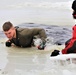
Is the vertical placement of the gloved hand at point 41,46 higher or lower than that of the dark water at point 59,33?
higher

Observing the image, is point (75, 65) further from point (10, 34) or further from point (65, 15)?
point (65, 15)

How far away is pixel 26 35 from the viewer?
18.9 feet

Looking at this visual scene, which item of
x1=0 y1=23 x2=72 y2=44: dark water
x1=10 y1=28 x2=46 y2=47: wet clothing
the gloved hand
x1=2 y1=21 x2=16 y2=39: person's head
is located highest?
x1=2 y1=21 x2=16 y2=39: person's head

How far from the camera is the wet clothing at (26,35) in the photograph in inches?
224

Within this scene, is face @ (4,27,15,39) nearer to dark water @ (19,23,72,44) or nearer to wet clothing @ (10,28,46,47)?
wet clothing @ (10,28,46,47)

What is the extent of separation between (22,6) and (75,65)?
8.59m

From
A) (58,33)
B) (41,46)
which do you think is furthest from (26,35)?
(58,33)

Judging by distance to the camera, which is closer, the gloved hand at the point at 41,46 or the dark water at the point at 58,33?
the gloved hand at the point at 41,46

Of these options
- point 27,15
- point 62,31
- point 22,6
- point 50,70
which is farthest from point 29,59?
point 22,6

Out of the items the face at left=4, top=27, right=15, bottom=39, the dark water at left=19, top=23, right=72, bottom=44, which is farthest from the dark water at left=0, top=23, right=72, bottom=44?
the face at left=4, top=27, right=15, bottom=39

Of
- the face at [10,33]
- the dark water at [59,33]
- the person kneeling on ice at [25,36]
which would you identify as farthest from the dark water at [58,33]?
the face at [10,33]

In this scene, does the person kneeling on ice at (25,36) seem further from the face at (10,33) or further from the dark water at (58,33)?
the dark water at (58,33)

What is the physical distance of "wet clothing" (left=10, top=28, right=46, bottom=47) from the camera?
5691 millimetres

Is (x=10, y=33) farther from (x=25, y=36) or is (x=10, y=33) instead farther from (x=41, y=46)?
(x=41, y=46)
